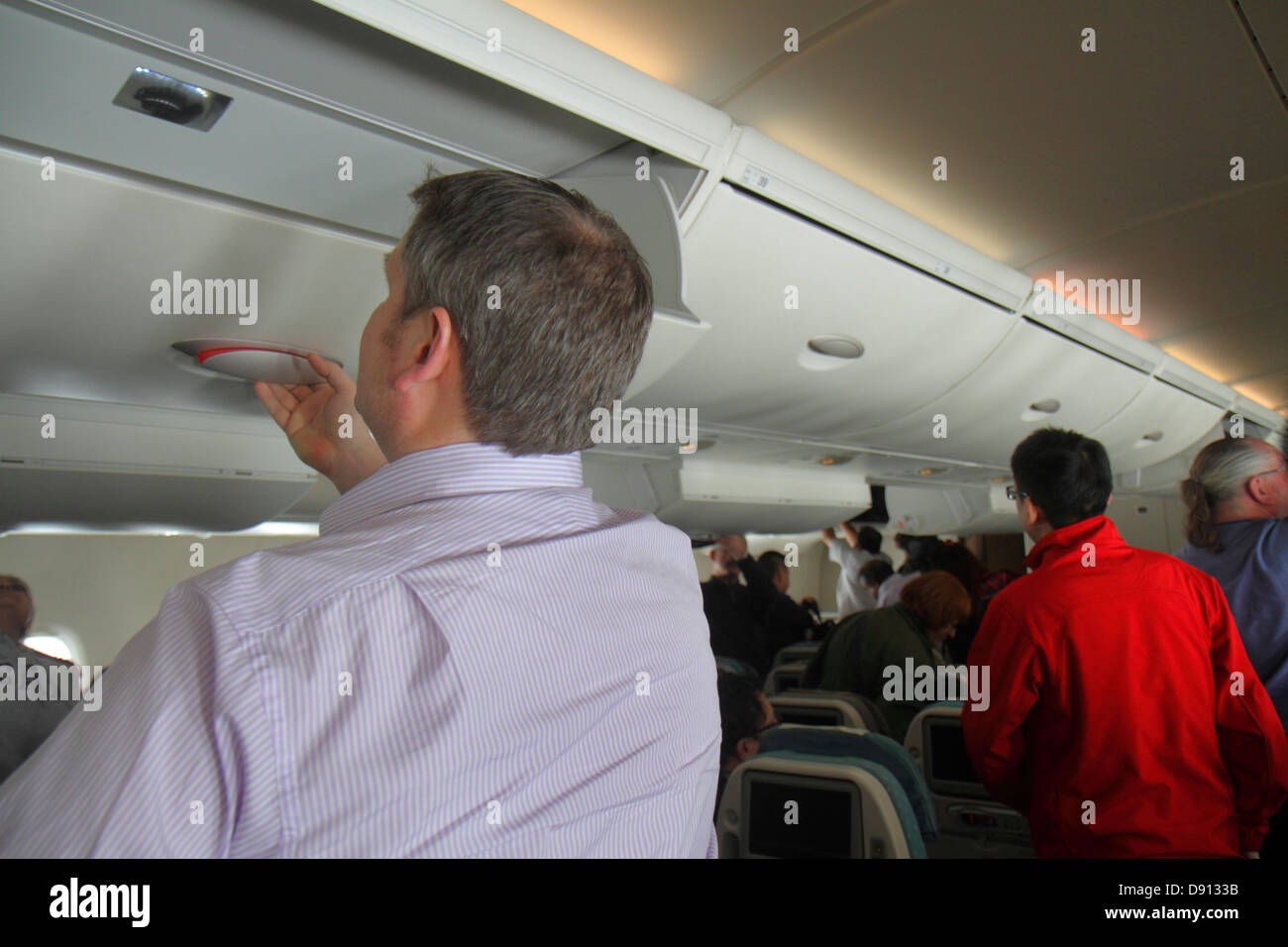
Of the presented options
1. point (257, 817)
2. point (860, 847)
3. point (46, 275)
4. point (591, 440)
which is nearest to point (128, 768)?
point (257, 817)

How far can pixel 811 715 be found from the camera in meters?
3.84

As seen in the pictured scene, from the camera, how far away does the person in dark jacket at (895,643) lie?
4.06 m

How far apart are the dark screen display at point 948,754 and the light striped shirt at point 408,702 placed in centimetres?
294

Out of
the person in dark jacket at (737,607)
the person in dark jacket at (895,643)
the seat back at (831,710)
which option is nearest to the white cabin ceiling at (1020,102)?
the person in dark jacket at (895,643)

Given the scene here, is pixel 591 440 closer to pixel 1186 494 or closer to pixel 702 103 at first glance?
pixel 702 103

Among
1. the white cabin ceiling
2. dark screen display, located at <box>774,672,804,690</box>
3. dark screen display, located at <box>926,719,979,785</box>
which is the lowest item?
dark screen display, located at <box>774,672,804,690</box>

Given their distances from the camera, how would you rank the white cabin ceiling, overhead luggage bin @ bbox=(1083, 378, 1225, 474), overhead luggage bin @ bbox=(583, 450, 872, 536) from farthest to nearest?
1. overhead luggage bin @ bbox=(583, 450, 872, 536)
2. overhead luggage bin @ bbox=(1083, 378, 1225, 474)
3. the white cabin ceiling

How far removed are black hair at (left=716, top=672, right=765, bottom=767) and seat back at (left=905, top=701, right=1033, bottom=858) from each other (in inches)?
34.6

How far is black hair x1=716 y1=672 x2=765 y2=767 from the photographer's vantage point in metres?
3.00

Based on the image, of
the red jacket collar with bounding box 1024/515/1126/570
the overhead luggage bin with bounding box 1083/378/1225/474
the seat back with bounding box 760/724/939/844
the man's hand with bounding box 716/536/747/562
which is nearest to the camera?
the red jacket collar with bounding box 1024/515/1126/570

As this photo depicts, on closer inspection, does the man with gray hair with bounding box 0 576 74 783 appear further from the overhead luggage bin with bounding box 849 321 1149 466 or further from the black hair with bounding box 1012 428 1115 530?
the overhead luggage bin with bounding box 849 321 1149 466

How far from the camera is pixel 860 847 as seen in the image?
2176mm
